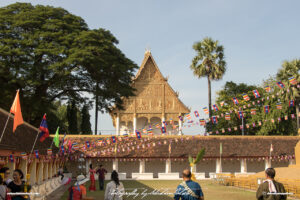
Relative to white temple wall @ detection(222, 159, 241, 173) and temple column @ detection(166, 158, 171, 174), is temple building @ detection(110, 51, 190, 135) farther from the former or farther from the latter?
temple column @ detection(166, 158, 171, 174)

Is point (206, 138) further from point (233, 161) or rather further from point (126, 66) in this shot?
point (126, 66)

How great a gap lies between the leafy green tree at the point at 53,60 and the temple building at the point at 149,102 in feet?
34.1

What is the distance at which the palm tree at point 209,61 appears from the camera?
4238cm

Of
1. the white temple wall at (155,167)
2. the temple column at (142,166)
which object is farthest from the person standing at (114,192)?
the white temple wall at (155,167)

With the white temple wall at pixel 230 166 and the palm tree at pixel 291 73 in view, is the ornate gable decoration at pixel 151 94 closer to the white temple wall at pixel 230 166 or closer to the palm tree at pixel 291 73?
the white temple wall at pixel 230 166

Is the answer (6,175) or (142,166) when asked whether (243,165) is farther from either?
(6,175)

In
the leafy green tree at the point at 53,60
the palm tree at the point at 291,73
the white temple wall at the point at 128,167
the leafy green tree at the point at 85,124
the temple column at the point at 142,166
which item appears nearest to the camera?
the leafy green tree at the point at 53,60

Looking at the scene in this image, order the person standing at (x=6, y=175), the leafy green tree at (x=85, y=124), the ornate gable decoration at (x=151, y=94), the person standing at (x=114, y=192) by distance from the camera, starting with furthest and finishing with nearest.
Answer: the ornate gable decoration at (x=151, y=94) → the leafy green tree at (x=85, y=124) → the person standing at (x=114, y=192) → the person standing at (x=6, y=175)

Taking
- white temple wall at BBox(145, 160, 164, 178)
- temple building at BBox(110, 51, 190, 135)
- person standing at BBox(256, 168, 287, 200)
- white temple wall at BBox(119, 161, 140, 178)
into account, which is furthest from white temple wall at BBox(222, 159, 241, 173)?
person standing at BBox(256, 168, 287, 200)

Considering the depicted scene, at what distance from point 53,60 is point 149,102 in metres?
17.8

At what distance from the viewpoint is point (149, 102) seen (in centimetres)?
4475

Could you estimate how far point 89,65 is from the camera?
3095 cm

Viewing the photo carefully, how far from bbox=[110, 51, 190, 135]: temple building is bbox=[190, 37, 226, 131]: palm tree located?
4.71m

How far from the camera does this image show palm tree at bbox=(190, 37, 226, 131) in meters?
42.4
